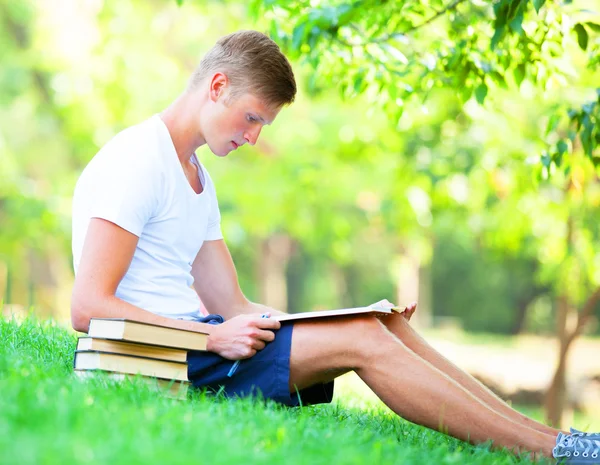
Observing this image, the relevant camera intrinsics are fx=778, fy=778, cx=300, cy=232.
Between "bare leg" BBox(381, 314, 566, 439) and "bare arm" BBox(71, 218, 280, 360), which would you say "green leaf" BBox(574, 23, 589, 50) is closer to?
"bare leg" BBox(381, 314, 566, 439)

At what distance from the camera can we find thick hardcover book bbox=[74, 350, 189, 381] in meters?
2.79

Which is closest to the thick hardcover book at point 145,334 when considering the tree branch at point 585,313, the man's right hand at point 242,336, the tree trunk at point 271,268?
the man's right hand at point 242,336

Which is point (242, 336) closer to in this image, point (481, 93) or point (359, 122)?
point (481, 93)

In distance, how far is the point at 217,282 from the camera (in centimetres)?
371

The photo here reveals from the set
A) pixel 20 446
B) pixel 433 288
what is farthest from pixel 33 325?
pixel 433 288

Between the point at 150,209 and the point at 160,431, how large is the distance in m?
1.06

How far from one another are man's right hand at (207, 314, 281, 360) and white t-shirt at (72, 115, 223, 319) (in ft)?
0.89

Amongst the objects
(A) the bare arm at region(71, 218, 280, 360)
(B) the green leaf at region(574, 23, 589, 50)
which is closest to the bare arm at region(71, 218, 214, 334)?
(A) the bare arm at region(71, 218, 280, 360)

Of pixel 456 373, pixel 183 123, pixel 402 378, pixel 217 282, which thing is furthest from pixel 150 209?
pixel 456 373

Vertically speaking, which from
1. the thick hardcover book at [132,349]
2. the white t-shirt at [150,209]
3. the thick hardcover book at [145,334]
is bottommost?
the thick hardcover book at [132,349]

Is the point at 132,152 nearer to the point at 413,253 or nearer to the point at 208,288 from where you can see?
the point at 208,288

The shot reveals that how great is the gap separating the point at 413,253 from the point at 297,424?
12.4m

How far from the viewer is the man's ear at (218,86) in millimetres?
3238

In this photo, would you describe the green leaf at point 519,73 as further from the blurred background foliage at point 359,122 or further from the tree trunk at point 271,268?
the tree trunk at point 271,268
